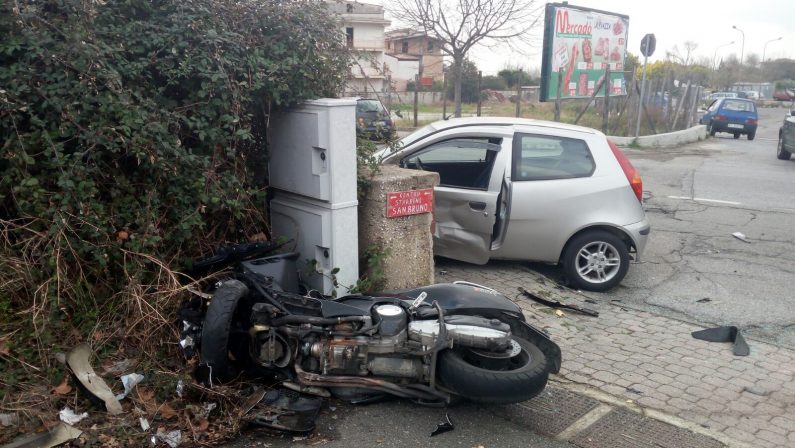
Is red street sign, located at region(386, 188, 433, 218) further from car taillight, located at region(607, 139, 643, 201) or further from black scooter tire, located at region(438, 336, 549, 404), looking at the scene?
car taillight, located at region(607, 139, 643, 201)

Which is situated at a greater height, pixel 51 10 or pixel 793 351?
pixel 51 10

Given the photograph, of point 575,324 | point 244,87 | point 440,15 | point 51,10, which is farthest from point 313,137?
point 440,15

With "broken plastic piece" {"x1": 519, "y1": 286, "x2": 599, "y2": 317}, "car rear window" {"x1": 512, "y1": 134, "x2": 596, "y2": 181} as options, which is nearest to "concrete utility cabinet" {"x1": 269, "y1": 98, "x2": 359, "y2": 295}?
"broken plastic piece" {"x1": 519, "y1": 286, "x2": 599, "y2": 317}

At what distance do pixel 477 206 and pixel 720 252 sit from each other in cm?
376

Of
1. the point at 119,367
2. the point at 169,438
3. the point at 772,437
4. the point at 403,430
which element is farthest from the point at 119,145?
the point at 772,437

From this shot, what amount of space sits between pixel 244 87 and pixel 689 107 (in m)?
24.0

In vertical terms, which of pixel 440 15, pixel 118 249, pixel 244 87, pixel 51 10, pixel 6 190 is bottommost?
pixel 118 249

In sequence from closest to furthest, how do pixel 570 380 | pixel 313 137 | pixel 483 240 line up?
1. pixel 570 380
2. pixel 313 137
3. pixel 483 240

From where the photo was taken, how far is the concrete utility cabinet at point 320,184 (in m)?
5.09

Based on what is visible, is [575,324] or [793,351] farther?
[575,324]

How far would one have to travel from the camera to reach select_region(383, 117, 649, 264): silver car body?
6664mm

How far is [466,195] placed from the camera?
670 centimetres

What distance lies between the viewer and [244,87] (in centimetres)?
492

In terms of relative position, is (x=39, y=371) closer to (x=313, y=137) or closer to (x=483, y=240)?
(x=313, y=137)
